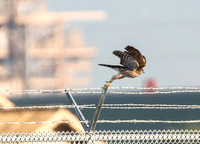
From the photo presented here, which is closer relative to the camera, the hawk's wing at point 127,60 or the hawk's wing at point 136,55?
the hawk's wing at point 136,55

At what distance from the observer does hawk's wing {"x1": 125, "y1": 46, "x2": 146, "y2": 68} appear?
626cm

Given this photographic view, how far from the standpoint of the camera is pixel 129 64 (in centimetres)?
653

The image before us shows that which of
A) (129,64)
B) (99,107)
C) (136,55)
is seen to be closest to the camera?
(99,107)

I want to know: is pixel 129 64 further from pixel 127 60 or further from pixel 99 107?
pixel 99 107

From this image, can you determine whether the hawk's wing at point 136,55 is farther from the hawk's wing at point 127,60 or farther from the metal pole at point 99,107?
A: the metal pole at point 99,107

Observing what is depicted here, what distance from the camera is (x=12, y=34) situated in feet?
401

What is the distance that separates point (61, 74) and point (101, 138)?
371 ft

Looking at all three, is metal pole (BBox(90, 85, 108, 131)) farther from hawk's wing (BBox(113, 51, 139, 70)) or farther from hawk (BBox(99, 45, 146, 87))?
hawk's wing (BBox(113, 51, 139, 70))

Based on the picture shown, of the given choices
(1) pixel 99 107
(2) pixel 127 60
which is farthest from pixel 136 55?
(1) pixel 99 107

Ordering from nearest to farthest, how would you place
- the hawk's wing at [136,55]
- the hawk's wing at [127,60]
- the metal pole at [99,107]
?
the metal pole at [99,107] → the hawk's wing at [136,55] → the hawk's wing at [127,60]

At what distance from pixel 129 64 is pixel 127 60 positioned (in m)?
0.10

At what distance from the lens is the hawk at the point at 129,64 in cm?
632

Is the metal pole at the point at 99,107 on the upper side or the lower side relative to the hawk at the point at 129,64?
lower

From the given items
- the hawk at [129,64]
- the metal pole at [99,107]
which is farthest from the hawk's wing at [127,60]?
the metal pole at [99,107]
